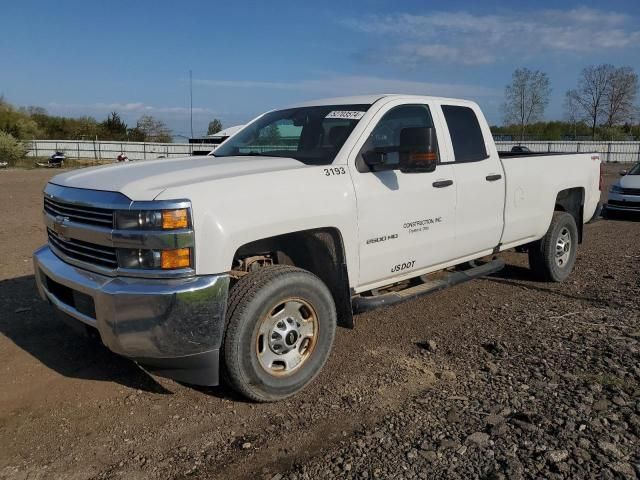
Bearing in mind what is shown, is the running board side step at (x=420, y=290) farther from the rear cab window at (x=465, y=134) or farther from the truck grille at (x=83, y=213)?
the truck grille at (x=83, y=213)

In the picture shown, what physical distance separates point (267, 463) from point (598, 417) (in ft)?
6.51

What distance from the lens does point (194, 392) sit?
3.87 metres

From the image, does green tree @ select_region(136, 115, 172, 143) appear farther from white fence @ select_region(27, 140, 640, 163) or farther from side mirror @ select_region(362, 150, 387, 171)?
side mirror @ select_region(362, 150, 387, 171)

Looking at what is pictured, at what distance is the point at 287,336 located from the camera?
3.75 meters

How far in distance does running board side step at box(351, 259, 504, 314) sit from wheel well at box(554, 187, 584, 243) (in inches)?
61.1

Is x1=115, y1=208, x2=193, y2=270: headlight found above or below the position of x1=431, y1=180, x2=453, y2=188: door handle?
below

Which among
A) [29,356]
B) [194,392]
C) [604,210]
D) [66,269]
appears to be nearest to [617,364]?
[194,392]

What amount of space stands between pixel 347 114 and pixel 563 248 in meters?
3.63

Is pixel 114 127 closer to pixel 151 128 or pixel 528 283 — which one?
pixel 151 128

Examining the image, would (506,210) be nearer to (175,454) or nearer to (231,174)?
(231,174)

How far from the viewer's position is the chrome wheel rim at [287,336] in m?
3.64

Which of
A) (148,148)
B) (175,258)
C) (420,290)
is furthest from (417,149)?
(148,148)

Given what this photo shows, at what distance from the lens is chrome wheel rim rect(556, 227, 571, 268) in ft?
21.9

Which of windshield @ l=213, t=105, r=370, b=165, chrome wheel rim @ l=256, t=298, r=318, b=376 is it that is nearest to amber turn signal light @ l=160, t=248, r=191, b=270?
chrome wheel rim @ l=256, t=298, r=318, b=376
